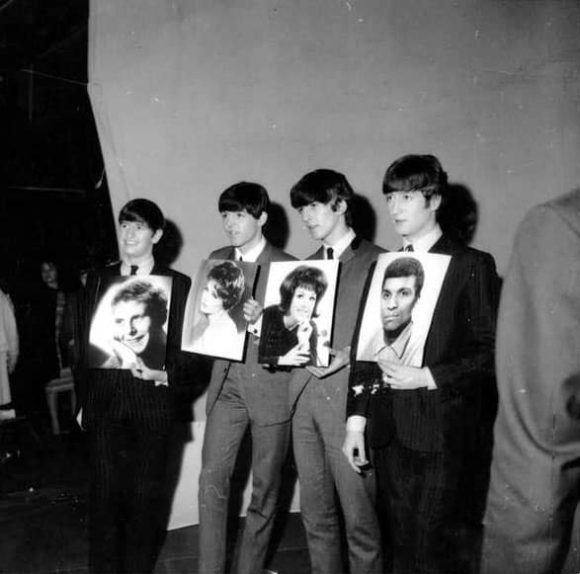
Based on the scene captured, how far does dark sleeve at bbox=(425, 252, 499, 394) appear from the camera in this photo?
1933mm

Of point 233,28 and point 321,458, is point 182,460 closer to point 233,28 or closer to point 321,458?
point 321,458

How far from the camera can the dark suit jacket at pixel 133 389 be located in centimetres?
256

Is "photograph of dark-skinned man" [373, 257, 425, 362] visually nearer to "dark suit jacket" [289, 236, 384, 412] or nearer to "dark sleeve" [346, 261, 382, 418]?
"dark sleeve" [346, 261, 382, 418]

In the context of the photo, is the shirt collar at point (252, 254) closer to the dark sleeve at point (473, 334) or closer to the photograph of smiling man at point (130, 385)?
the photograph of smiling man at point (130, 385)

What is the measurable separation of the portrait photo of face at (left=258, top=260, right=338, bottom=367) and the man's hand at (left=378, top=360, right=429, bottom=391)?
1.09 feet

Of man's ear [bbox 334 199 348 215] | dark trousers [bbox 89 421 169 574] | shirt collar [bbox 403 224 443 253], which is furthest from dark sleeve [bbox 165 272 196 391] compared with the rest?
shirt collar [bbox 403 224 443 253]

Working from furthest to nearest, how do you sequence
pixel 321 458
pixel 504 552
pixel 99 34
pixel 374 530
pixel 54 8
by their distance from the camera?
pixel 54 8 → pixel 99 34 → pixel 321 458 → pixel 374 530 → pixel 504 552

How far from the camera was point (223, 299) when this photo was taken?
2498 millimetres

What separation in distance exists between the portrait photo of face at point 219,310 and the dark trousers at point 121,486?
1.55 feet

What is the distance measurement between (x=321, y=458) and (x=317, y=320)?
0.60 metres

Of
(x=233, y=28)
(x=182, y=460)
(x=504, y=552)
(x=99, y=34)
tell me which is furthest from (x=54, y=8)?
(x=504, y=552)

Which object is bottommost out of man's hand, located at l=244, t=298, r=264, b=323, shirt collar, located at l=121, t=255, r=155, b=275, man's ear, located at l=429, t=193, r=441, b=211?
man's hand, located at l=244, t=298, r=264, b=323

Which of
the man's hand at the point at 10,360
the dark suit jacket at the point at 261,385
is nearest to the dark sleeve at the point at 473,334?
the dark suit jacket at the point at 261,385

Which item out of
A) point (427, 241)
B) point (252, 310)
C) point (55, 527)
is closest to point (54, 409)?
point (55, 527)
